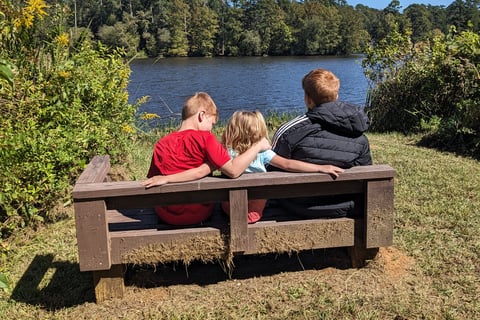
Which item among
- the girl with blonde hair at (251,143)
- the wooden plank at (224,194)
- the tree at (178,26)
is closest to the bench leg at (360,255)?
the wooden plank at (224,194)

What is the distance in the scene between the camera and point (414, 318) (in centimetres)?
305

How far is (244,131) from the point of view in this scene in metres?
3.39

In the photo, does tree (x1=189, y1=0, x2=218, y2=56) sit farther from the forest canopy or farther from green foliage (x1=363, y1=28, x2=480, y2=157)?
green foliage (x1=363, y1=28, x2=480, y2=157)

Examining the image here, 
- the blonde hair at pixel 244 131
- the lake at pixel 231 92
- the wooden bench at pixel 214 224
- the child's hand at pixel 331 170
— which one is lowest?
the lake at pixel 231 92

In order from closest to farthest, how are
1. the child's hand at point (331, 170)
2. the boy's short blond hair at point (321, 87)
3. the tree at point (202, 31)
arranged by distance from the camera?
the child's hand at point (331, 170) < the boy's short blond hair at point (321, 87) < the tree at point (202, 31)

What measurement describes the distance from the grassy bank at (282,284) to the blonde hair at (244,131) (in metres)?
0.99

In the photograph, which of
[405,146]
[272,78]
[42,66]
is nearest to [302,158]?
[42,66]

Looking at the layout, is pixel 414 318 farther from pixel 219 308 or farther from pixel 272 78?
pixel 272 78

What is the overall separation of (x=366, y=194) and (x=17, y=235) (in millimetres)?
3215

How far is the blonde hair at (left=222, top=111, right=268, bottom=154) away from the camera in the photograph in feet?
11.1

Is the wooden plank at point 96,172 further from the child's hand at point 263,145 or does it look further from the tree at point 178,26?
the tree at point 178,26

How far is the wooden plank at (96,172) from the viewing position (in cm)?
327

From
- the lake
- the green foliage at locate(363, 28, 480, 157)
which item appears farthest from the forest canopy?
the green foliage at locate(363, 28, 480, 157)

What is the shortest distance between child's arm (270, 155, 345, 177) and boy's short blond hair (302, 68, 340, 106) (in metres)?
0.51
